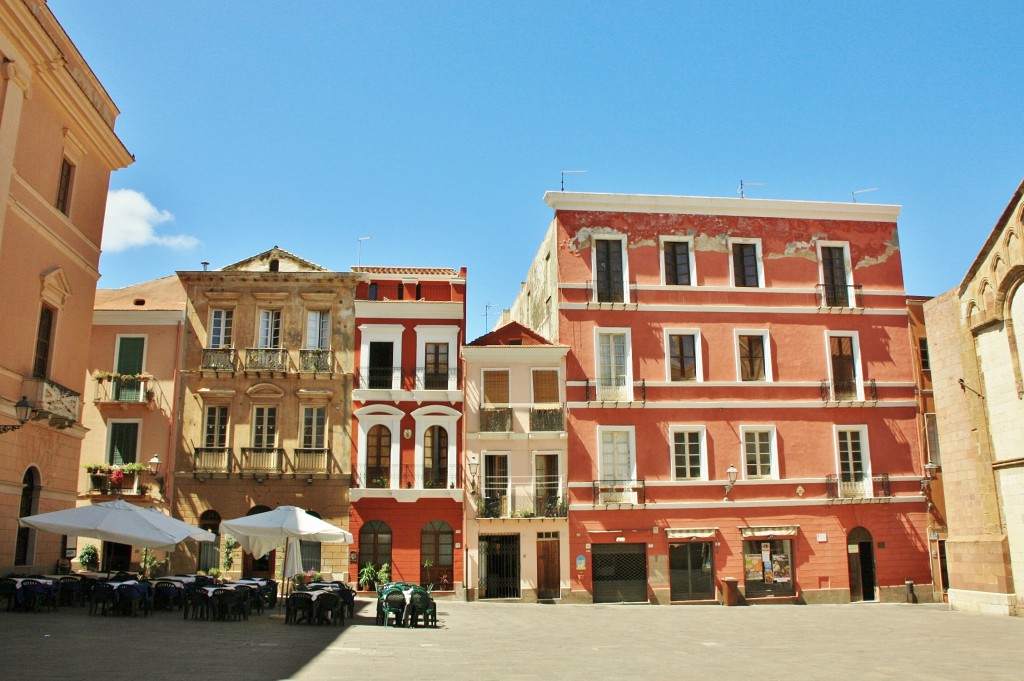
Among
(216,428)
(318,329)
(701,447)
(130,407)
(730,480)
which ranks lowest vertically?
(730,480)

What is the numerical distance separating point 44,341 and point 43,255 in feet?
7.16

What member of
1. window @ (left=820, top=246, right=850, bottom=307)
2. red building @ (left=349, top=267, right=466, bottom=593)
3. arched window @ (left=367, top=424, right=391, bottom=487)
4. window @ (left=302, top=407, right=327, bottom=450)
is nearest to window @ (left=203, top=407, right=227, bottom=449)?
window @ (left=302, top=407, right=327, bottom=450)

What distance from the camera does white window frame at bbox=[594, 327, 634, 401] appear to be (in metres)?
29.3

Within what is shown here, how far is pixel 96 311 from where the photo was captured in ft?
98.3

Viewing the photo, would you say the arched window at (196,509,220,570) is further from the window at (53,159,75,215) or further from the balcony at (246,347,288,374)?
the window at (53,159,75,215)

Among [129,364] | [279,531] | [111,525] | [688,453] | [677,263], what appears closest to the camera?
[111,525]

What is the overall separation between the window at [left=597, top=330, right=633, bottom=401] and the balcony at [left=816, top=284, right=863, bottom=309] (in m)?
7.57

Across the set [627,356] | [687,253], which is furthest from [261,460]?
[687,253]

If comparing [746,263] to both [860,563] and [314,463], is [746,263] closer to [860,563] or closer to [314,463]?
[860,563]

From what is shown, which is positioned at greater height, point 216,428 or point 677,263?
point 677,263

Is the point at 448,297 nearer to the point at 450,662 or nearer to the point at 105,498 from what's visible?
the point at 105,498

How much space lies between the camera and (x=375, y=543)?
2844 cm

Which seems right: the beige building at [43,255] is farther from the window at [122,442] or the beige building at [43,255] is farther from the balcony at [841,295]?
the balcony at [841,295]

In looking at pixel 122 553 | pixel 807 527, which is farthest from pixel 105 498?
pixel 807 527
